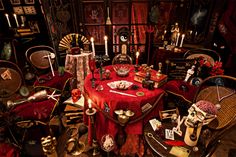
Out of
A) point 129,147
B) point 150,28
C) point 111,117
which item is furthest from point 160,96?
point 150,28

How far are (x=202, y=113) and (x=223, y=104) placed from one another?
29.8 inches

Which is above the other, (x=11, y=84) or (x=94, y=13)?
(x=94, y=13)

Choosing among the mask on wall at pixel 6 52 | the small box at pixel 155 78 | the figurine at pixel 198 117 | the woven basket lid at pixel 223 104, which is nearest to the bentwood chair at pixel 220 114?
the woven basket lid at pixel 223 104

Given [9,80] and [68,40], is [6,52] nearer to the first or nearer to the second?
[68,40]

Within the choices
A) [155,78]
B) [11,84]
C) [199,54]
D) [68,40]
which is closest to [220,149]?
[155,78]

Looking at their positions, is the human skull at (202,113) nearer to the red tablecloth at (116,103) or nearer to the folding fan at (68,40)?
the red tablecloth at (116,103)

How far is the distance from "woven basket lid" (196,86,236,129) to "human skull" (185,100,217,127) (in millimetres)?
474

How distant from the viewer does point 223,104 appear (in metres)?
2.08

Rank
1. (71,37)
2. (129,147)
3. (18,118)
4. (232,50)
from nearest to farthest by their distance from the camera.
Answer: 1. (18,118)
2. (129,147)
3. (232,50)
4. (71,37)

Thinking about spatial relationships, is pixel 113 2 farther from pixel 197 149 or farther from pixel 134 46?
pixel 197 149

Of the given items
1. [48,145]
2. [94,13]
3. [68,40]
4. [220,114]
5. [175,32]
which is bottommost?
[48,145]

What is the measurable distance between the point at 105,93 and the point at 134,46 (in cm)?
306

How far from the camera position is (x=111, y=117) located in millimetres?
2355

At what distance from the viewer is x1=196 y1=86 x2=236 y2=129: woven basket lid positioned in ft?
6.36
